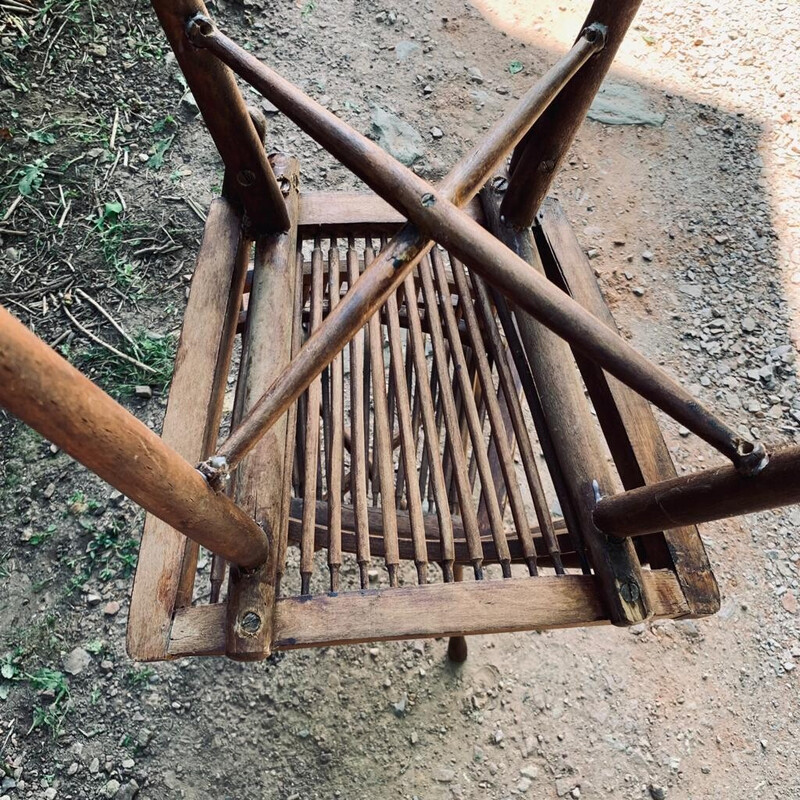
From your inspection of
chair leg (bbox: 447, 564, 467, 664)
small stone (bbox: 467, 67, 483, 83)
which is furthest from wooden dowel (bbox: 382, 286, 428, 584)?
small stone (bbox: 467, 67, 483, 83)

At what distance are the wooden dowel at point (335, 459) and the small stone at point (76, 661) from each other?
1119 millimetres

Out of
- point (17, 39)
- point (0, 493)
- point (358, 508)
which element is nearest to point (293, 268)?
point (358, 508)

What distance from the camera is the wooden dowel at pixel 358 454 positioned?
1.10 meters

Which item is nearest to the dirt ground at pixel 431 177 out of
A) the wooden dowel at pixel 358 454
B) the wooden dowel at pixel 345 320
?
the wooden dowel at pixel 358 454

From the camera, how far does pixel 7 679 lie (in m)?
1.84

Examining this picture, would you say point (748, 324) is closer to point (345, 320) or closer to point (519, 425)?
point (519, 425)

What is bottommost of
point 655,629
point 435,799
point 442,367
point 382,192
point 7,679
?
point 7,679

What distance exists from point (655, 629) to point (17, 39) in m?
3.20

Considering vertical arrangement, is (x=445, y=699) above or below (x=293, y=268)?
below

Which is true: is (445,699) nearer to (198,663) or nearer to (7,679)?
(198,663)

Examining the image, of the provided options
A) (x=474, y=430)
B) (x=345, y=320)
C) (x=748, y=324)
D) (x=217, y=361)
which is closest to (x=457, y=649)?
(x=474, y=430)

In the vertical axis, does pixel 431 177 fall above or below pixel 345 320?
below

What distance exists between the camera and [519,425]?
1246mm

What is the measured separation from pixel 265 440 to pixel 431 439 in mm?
304
